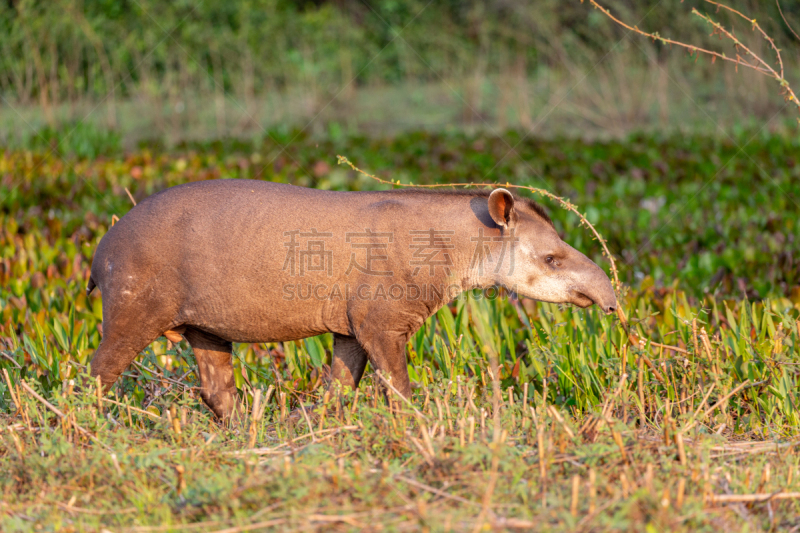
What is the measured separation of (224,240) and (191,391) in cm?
88

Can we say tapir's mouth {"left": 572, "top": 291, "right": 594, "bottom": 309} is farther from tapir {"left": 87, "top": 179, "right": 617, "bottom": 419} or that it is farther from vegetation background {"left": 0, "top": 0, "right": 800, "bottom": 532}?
vegetation background {"left": 0, "top": 0, "right": 800, "bottom": 532}

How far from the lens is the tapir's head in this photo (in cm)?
362

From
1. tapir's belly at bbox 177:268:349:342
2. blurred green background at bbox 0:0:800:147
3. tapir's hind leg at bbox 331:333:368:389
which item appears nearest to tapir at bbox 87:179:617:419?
tapir's belly at bbox 177:268:349:342

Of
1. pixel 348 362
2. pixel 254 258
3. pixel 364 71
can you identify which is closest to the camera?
pixel 254 258

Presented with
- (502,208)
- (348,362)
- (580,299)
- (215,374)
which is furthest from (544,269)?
(215,374)

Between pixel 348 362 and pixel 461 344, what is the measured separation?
1035mm

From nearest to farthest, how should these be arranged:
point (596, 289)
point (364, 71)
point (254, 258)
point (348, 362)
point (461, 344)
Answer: point (254, 258)
point (596, 289)
point (348, 362)
point (461, 344)
point (364, 71)

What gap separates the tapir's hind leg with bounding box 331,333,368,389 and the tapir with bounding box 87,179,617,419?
0.27 m

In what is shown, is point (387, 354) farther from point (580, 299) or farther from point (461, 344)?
point (461, 344)

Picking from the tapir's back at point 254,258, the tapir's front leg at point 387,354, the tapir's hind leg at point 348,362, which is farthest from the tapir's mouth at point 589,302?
the tapir's hind leg at point 348,362

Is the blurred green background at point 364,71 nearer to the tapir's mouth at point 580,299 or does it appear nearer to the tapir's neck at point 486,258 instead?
the tapir's neck at point 486,258

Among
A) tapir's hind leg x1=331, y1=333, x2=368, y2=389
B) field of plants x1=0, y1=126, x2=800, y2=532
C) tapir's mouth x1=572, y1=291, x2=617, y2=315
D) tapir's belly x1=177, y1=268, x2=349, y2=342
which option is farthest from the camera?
tapir's hind leg x1=331, y1=333, x2=368, y2=389

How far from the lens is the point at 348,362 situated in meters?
3.90

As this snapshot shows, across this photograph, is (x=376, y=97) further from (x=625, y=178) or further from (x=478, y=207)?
(x=478, y=207)
